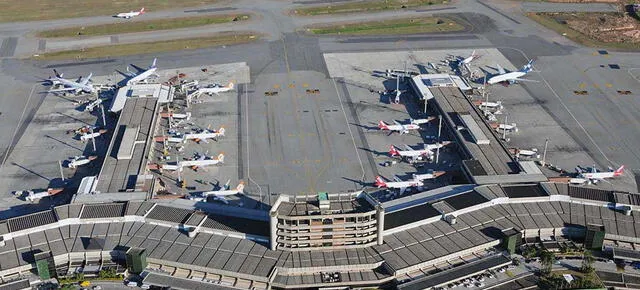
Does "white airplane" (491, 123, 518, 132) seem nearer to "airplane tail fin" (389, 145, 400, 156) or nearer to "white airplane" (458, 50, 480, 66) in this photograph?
"airplane tail fin" (389, 145, 400, 156)

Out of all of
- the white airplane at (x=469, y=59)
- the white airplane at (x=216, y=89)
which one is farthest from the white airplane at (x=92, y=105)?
the white airplane at (x=469, y=59)

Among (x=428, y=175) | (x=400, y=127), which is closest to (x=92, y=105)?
(x=400, y=127)

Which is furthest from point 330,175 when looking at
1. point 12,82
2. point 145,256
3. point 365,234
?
point 12,82

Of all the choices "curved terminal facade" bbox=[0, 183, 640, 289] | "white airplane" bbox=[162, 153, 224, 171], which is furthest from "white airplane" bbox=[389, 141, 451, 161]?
"white airplane" bbox=[162, 153, 224, 171]

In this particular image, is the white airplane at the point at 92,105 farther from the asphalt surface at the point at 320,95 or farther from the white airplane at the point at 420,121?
the white airplane at the point at 420,121

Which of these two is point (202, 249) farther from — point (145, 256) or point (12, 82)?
point (12, 82)

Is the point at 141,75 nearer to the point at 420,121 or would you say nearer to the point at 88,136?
the point at 88,136
